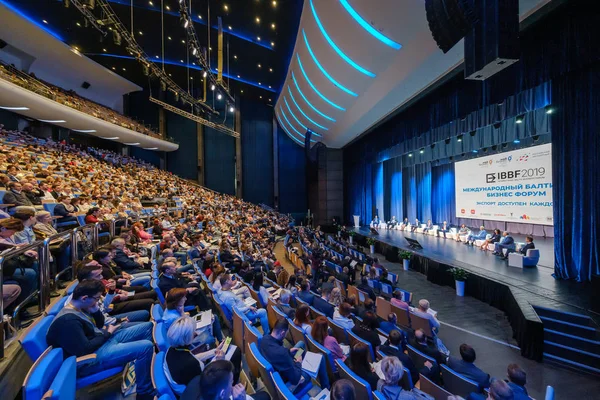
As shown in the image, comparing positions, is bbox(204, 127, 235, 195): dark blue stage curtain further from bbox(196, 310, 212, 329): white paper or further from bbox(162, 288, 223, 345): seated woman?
bbox(162, 288, 223, 345): seated woman

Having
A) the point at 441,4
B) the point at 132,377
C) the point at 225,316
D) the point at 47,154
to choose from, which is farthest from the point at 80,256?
the point at 47,154

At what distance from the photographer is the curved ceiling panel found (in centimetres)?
570

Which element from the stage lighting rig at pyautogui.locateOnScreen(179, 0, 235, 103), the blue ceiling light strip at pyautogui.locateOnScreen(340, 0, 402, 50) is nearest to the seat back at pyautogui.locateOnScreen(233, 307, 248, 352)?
the blue ceiling light strip at pyautogui.locateOnScreen(340, 0, 402, 50)

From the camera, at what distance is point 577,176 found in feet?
18.6

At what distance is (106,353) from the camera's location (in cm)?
211

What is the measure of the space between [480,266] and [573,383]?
3.87 metres

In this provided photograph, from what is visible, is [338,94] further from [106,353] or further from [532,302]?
[106,353]

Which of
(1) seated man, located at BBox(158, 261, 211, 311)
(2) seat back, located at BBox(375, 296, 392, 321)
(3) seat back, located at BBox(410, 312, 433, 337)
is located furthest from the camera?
(2) seat back, located at BBox(375, 296, 392, 321)

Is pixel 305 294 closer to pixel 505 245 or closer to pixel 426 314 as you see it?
pixel 426 314

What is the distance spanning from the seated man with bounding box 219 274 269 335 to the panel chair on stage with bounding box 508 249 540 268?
7.06 m

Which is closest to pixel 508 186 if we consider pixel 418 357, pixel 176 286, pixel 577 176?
pixel 577 176

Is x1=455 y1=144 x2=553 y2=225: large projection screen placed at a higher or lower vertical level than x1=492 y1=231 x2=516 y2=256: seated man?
higher

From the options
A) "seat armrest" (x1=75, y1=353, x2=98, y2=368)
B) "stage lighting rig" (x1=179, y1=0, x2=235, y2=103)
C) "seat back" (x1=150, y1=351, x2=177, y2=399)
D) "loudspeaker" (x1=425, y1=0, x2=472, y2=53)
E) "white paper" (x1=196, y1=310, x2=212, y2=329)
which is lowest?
"white paper" (x1=196, y1=310, x2=212, y2=329)

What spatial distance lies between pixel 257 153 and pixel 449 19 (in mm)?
21128
